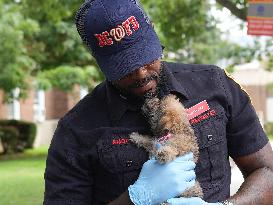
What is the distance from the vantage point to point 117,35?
256 centimetres

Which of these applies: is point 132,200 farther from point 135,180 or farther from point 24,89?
point 24,89

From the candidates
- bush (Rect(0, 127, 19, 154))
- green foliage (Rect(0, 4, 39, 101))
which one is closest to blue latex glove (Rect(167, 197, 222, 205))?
green foliage (Rect(0, 4, 39, 101))

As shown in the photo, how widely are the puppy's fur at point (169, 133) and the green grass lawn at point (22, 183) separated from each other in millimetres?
8142

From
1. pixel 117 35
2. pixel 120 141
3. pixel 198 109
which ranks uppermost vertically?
pixel 117 35

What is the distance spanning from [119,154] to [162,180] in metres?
0.23

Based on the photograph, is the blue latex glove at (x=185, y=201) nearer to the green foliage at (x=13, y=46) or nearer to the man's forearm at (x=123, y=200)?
the man's forearm at (x=123, y=200)

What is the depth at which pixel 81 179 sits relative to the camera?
272cm

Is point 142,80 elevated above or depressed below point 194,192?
above

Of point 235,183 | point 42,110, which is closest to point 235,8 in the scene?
point 235,183

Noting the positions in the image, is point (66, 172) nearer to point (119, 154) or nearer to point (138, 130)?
point (119, 154)

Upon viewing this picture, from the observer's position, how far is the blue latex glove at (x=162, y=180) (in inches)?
98.9

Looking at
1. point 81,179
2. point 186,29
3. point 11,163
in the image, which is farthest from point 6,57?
point 81,179

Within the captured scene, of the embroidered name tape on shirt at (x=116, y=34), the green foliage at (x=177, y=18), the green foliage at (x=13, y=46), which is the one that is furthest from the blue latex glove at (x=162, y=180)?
the green foliage at (x=13, y=46)

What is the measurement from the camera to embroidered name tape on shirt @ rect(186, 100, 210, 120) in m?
2.72
